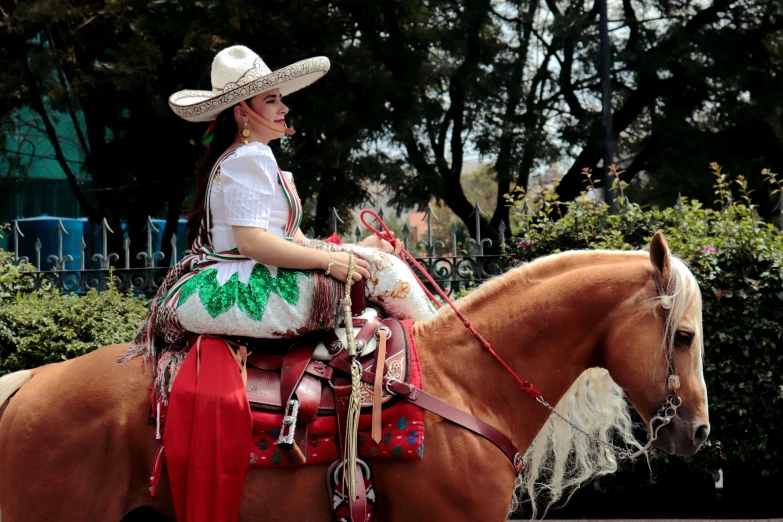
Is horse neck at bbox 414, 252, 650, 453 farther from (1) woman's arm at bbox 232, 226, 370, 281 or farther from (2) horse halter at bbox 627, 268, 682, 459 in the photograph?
(1) woman's arm at bbox 232, 226, 370, 281

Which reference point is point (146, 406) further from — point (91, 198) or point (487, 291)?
point (91, 198)

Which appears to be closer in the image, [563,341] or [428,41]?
[563,341]

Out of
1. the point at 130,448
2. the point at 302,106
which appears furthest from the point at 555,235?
the point at 302,106

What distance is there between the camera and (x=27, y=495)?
2809 millimetres

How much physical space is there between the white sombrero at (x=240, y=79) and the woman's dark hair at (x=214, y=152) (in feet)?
0.14

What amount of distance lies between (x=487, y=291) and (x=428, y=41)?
11312mm

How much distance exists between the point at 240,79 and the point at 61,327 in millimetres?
3752

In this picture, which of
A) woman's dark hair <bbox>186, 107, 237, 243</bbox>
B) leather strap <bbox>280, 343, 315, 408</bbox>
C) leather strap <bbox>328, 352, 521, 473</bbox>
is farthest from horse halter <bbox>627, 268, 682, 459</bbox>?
woman's dark hair <bbox>186, 107, 237, 243</bbox>

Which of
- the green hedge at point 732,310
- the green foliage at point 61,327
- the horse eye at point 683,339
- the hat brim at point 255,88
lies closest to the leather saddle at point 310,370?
the hat brim at point 255,88

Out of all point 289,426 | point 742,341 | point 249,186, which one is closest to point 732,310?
point 742,341

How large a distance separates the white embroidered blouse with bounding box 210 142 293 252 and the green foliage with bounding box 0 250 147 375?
3.31 m

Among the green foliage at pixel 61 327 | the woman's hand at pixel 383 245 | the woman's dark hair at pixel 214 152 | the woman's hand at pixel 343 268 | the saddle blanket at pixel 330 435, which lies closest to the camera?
the saddle blanket at pixel 330 435

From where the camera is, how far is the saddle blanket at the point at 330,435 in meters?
2.73

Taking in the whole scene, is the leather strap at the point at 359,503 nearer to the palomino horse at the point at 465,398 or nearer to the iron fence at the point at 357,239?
the palomino horse at the point at 465,398
